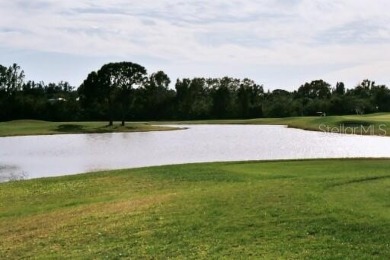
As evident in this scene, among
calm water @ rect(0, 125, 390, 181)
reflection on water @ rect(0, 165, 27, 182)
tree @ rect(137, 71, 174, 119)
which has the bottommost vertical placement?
reflection on water @ rect(0, 165, 27, 182)

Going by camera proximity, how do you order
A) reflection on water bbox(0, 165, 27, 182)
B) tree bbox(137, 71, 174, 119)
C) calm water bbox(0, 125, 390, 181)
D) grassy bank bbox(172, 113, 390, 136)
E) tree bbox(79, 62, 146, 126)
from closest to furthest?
reflection on water bbox(0, 165, 27, 182) → calm water bbox(0, 125, 390, 181) → grassy bank bbox(172, 113, 390, 136) → tree bbox(79, 62, 146, 126) → tree bbox(137, 71, 174, 119)

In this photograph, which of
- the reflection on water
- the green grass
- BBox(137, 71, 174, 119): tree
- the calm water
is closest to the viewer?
the green grass

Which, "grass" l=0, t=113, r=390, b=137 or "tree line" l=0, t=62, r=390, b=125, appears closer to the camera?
"grass" l=0, t=113, r=390, b=137

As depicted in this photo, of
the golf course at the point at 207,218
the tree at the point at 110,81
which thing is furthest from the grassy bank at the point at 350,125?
the golf course at the point at 207,218

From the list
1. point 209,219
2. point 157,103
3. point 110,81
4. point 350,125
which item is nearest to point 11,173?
point 209,219

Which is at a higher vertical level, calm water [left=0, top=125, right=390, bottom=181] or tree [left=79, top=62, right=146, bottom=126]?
tree [left=79, top=62, right=146, bottom=126]

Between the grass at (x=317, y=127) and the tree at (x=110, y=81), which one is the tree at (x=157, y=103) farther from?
the grass at (x=317, y=127)

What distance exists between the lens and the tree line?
95312mm

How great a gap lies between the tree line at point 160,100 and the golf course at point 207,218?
72.7 m

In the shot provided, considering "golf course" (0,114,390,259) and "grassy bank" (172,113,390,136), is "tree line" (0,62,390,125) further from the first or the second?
"golf course" (0,114,390,259)

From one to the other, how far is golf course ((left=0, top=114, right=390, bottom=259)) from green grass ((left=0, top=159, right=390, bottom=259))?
0.08 ft

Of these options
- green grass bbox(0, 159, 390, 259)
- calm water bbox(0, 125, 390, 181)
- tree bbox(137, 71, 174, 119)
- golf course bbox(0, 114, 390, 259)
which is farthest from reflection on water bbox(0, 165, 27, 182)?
tree bbox(137, 71, 174, 119)

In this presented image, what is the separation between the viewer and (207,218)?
14.2m

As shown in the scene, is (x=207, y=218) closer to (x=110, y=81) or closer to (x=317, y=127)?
(x=317, y=127)
